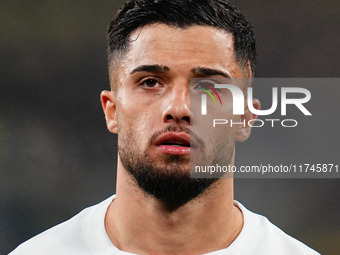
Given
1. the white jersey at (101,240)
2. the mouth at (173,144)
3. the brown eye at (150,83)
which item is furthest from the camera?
the white jersey at (101,240)

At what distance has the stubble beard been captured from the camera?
2902mm

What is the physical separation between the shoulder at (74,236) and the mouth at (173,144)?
2.21 ft

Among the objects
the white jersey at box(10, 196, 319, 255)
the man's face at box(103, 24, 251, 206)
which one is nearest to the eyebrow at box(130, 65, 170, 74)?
the man's face at box(103, 24, 251, 206)

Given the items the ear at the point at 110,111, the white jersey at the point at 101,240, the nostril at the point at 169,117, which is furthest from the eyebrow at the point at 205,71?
the white jersey at the point at 101,240

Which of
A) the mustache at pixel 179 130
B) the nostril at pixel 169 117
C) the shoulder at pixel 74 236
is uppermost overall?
the nostril at pixel 169 117

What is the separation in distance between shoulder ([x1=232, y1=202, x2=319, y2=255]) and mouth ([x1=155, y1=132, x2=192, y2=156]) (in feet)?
2.15

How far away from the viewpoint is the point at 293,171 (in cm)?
398

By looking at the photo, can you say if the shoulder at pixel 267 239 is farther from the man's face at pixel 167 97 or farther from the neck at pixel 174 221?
the man's face at pixel 167 97

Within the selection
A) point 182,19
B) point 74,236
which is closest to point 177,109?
point 182,19

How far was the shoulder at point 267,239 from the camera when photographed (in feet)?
10.5

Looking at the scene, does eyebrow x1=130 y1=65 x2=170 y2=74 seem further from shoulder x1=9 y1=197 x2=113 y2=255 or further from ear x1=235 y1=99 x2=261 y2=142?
shoulder x1=9 y1=197 x2=113 y2=255

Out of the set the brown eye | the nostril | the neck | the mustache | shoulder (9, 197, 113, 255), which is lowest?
shoulder (9, 197, 113, 255)

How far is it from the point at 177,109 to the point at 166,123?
0.28ft

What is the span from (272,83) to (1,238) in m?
2.04
